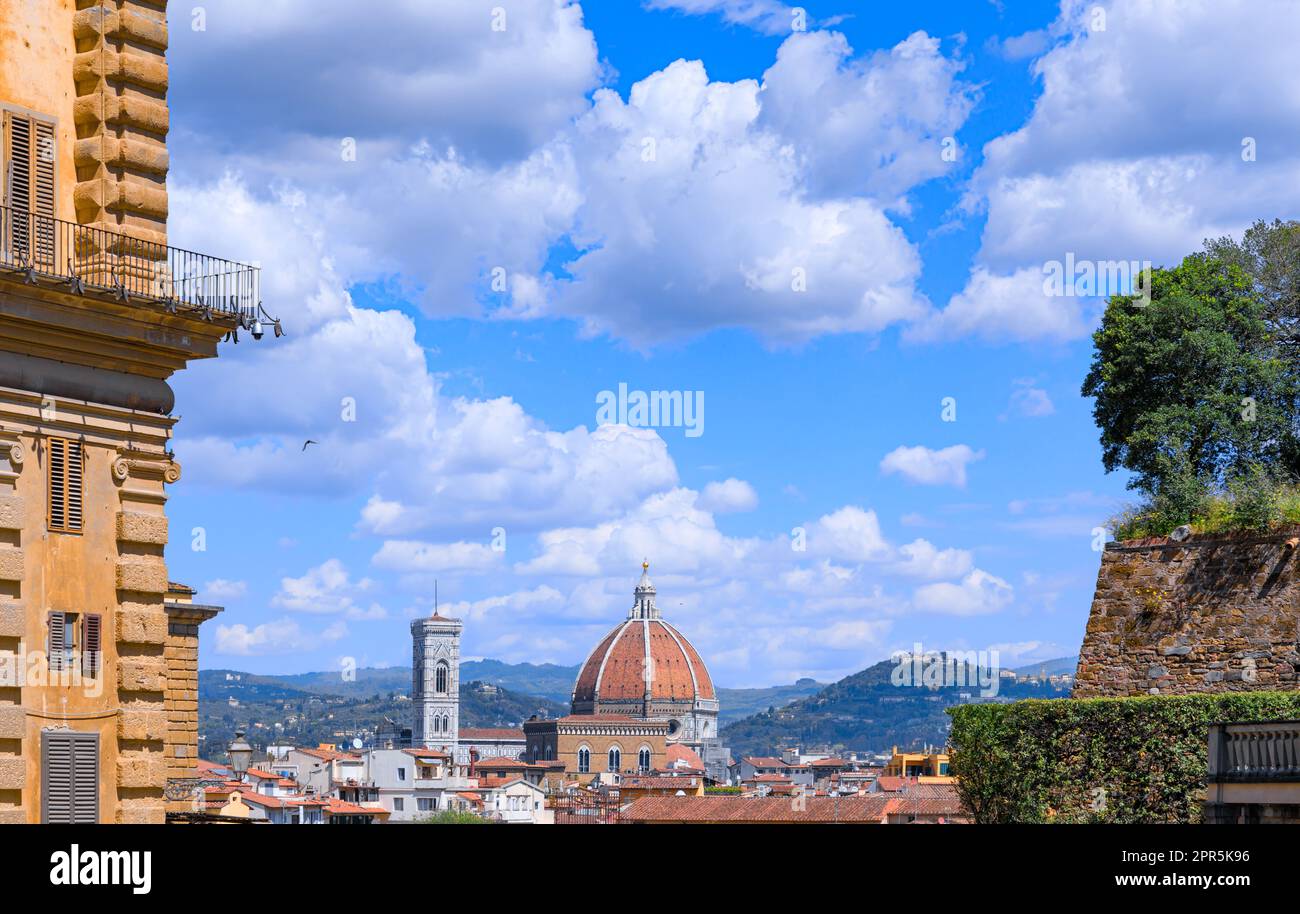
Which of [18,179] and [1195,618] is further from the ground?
[18,179]

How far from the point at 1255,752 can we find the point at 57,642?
11.7 m

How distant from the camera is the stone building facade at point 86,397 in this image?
564 inches

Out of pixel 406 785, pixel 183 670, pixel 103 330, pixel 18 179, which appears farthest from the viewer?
pixel 406 785

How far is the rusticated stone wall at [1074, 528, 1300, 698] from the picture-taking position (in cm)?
2417

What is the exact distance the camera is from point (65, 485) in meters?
14.7

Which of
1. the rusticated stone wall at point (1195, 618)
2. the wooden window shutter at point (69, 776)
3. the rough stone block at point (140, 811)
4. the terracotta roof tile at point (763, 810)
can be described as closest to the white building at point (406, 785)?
the terracotta roof tile at point (763, 810)

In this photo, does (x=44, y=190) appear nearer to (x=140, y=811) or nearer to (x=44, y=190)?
(x=44, y=190)

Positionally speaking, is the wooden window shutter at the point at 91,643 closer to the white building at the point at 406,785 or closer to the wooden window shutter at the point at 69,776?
the wooden window shutter at the point at 69,776

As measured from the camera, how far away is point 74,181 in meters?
15.6

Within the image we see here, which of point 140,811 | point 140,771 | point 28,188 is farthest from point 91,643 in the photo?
point 28,188

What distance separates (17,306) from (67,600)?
2395 millimetres

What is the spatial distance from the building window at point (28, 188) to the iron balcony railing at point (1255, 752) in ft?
40.3
